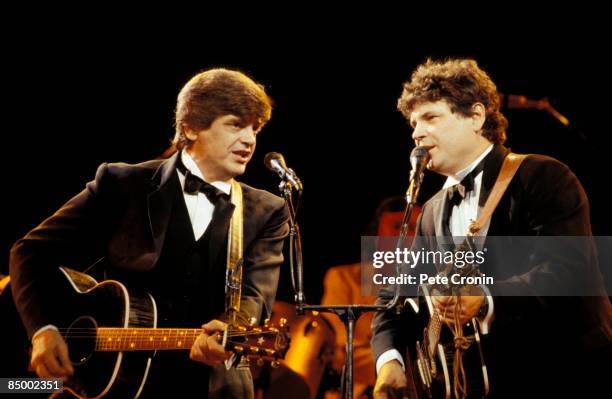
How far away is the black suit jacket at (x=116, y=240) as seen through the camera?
349cm

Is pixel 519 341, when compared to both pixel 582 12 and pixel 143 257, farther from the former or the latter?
pixel 582 12

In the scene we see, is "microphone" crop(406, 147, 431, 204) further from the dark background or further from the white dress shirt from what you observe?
the dark background

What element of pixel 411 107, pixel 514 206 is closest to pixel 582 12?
pixel 411 107

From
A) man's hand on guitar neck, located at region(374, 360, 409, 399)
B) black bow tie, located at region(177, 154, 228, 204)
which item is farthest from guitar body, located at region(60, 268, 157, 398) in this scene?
man's hand on guitar neck, located at region(374, 360, 409, 399)

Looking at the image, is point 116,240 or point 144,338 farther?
point 116,240

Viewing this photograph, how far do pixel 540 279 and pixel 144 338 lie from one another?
6.42 feet

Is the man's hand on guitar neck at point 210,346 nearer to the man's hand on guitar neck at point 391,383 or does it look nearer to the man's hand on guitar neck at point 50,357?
the man's hand on guitar neck at point 50,357

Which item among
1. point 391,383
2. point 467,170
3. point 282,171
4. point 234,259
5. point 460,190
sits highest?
point 467,170

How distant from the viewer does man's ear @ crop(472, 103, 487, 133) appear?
3.83m

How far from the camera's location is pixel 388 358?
11.7 feet

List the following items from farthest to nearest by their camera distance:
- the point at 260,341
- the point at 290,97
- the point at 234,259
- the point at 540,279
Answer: the point at 290,97
the point at 234,259
the point at 260,341
the point at 540,279

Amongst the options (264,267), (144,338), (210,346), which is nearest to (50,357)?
(144,338)

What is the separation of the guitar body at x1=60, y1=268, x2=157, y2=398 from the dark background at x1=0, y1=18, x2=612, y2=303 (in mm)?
2446

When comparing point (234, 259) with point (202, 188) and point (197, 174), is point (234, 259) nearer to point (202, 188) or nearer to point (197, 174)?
point (202, 188)
